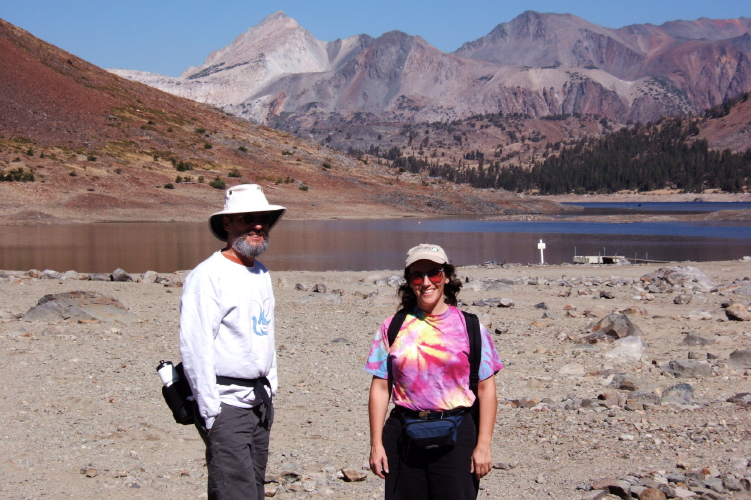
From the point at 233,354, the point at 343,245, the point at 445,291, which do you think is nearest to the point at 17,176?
the point at 343,245

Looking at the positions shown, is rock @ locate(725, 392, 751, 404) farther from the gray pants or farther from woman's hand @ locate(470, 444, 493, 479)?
the gray pants

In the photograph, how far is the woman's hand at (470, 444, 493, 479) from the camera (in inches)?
153

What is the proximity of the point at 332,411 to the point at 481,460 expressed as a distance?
14.6ft

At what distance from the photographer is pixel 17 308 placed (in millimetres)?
14281

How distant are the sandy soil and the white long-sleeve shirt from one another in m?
1.97

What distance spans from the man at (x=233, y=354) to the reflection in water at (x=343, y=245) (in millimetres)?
22091

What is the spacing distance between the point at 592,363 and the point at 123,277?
13088 millimetres

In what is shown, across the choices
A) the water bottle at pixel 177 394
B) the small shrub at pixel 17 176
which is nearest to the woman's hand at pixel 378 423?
the water bottle at pixel 177 394

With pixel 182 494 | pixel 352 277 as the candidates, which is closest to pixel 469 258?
pixel 352 277

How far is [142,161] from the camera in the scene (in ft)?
232

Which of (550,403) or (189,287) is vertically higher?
(189,287)

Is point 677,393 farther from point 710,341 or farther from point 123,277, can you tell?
point 123,277

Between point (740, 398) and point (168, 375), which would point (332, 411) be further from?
point (168, 375)

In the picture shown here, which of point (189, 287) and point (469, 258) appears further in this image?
point (469, 258)
